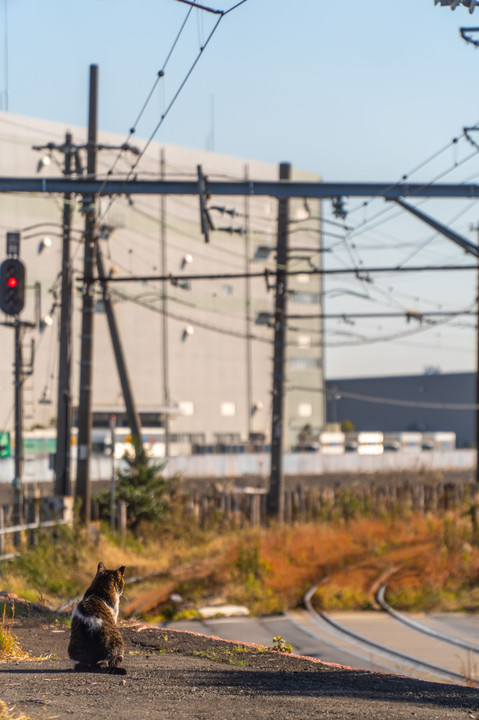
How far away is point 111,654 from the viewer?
7.79 m

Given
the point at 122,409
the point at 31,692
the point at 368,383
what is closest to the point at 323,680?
the point at 31,692

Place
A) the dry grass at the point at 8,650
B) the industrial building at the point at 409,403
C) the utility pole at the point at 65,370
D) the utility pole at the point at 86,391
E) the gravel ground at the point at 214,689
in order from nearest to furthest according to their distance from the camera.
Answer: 1. the gravel ground at the point at 214,689
2. the dry grass at the point at 8,650
3. the utility pole at the point at 65,370
4. the utility pole at the point at 86,391
5. the industrial building at the point at 409,403

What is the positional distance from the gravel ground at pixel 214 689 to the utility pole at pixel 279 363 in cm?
1809

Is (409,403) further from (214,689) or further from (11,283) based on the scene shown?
(214,689)

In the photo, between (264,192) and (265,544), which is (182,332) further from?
(264,192)

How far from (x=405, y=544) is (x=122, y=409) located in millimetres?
41544

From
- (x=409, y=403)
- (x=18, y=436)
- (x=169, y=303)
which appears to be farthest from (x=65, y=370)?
(x=409, y=403)

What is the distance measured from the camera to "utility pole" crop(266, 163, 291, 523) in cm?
2700

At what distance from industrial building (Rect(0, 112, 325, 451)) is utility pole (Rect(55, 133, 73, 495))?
114ft

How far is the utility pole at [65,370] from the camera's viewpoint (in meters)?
23.7

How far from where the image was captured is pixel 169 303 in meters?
68.6

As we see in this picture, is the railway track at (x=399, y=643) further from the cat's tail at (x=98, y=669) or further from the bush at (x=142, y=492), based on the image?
the bush at (x=142, y=492)

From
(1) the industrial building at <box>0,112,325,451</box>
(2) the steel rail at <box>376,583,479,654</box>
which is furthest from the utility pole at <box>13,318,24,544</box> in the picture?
A: (1) the industrial building at <box>0,112,325,451</box>

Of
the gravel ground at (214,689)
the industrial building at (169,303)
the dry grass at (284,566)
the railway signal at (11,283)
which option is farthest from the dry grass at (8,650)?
the industrial building at (169,303)
